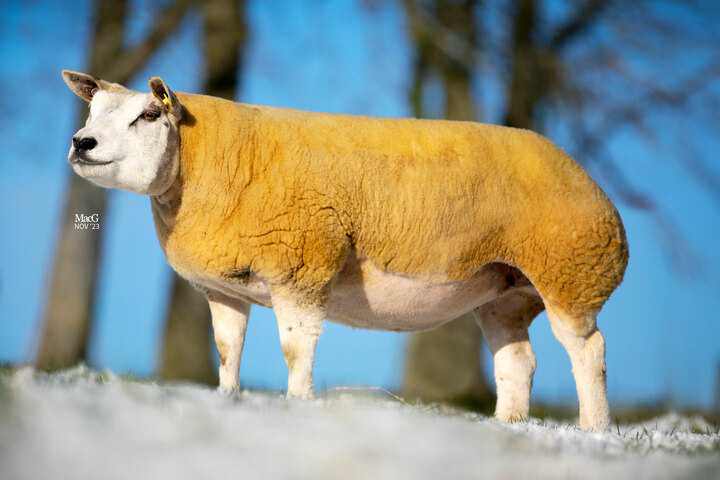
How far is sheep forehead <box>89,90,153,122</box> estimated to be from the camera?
4000 mm

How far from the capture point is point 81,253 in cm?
1104

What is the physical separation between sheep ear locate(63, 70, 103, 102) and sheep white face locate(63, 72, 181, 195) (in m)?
0.19

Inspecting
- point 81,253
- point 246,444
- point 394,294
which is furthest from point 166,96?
point 81,253

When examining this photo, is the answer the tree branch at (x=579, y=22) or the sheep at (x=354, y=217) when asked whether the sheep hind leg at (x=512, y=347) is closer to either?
the sheep at (x=354, y=217)

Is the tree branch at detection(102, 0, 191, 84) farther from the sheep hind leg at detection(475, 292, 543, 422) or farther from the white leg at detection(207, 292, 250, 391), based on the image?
the sheep hind leg at detection(475, 292, 543, 422)

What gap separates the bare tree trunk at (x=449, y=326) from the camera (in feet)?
32.8

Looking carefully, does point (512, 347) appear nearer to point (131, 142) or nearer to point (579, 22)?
→ point (131, 142)

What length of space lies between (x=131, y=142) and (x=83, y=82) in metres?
0.70

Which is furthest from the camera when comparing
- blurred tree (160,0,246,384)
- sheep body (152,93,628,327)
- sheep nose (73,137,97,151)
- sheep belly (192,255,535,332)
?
blurred tree (160,0,246,384)

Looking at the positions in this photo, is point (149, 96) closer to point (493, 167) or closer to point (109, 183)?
point (109, 183)

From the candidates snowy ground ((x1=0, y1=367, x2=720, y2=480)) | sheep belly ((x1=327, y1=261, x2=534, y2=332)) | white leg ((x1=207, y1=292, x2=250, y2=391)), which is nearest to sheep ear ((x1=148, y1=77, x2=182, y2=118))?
white leg ((x1=207, y1=292, x2=250, y2=391))

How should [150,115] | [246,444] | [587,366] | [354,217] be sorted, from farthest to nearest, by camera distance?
[587,366] < [354,217] < [150,115] < [246,444]

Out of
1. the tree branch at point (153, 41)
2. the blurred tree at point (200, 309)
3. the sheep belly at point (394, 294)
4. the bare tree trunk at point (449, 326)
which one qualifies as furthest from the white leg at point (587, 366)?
the tree branch at point (153, 41)

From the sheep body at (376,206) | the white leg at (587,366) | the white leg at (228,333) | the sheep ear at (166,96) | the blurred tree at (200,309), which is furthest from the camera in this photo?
the blurred tree at (200,309)
